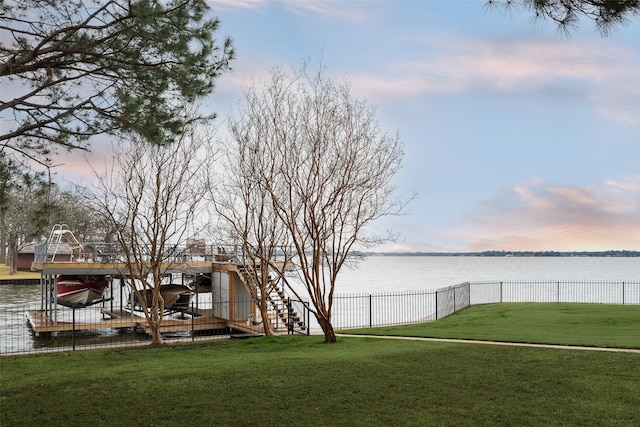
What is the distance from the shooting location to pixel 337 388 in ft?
34.7

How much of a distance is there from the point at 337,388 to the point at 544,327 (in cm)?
1221

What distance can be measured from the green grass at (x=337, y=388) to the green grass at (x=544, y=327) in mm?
2378

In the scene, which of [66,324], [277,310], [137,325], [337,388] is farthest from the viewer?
[137,325]

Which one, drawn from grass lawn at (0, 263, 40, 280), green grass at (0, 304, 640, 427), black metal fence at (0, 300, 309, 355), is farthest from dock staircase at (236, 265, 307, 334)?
grass lawn at (0, 263, 40, 280)

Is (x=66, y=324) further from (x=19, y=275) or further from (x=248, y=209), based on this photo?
(x=19, y=275)

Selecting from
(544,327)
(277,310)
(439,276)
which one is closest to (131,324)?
(277,310)

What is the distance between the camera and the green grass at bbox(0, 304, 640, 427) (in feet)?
28.9

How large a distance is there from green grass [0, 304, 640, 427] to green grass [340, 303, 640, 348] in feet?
7.80

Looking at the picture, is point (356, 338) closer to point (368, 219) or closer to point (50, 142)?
point (368, 219)

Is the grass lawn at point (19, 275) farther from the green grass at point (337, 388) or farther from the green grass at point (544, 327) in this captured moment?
the green grass at point (337, 388)

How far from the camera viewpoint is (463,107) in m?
30.7

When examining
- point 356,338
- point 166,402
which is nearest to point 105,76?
point 166,402

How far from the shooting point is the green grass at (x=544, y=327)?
16.8 metres

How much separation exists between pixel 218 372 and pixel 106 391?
2390 mm
